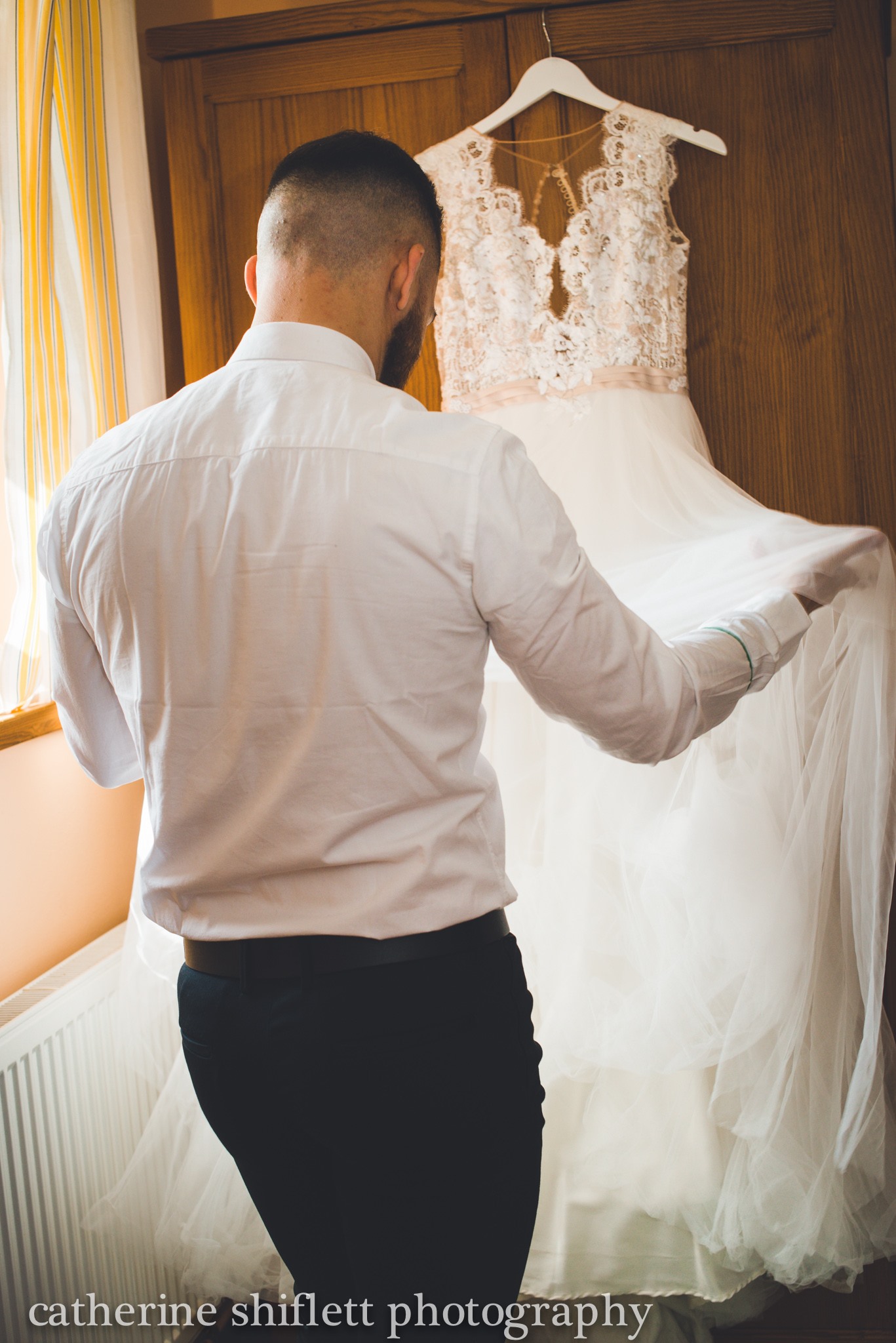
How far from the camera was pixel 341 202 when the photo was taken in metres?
0.90

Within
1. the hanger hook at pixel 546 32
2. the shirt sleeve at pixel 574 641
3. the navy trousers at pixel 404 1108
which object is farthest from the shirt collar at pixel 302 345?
the hanger hook at pixel 546 32

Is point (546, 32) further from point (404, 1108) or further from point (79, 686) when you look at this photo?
point (404, 1108)

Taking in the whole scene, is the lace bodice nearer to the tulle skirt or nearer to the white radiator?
the tulle skirt

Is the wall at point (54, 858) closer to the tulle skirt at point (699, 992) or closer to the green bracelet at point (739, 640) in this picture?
the tulle skirt at point (699, 992)

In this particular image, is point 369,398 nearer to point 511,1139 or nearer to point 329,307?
point 329,307

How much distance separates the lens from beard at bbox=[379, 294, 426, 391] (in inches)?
38.0

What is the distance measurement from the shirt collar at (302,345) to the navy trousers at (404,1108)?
54 cm

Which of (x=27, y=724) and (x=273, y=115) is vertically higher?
(x=273, y=115)

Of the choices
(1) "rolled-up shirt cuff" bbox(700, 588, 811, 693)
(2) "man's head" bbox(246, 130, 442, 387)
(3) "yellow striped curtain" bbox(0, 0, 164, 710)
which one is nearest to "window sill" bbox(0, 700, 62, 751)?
(3) "yellow striped curtain" bbox(0, 0, 164, 710)

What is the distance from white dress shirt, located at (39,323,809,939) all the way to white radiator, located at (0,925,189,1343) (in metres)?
0.60

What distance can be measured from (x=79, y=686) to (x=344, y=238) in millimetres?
523

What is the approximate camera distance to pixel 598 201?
1.71m

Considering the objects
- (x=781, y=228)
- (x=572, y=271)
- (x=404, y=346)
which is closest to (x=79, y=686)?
(x=404, y=346)

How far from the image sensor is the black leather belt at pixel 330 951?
0.85 meters
